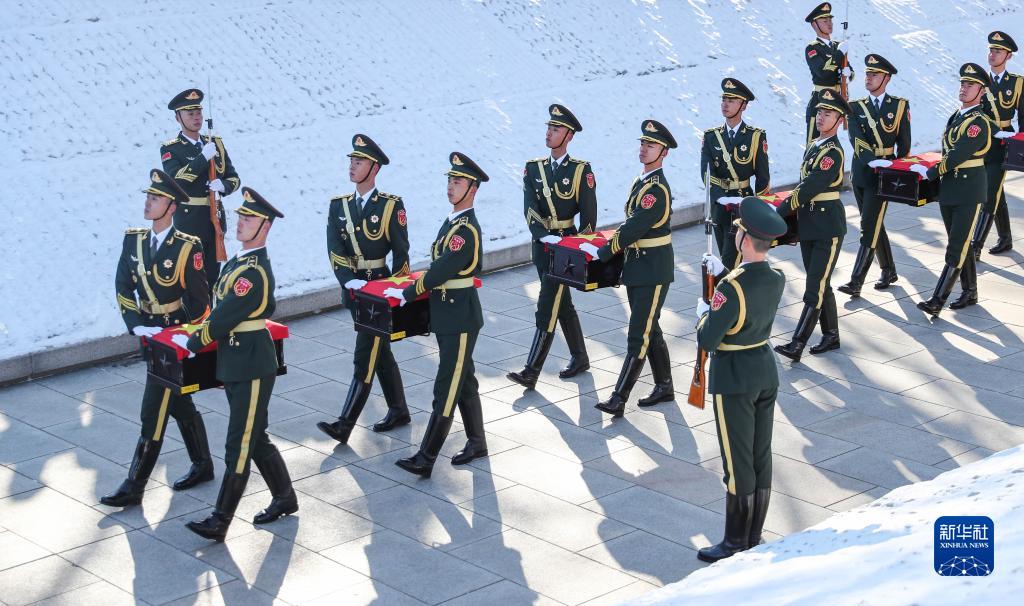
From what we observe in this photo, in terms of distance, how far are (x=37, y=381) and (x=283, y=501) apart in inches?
136

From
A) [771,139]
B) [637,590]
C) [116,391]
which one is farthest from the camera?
[771,139]

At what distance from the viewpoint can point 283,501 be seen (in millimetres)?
8086

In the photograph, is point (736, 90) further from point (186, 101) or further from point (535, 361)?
point (186, 101)

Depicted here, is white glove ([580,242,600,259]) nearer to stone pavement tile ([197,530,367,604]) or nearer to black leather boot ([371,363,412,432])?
black leather boot ([371,363,412,432])

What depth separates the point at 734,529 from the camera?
293 inches

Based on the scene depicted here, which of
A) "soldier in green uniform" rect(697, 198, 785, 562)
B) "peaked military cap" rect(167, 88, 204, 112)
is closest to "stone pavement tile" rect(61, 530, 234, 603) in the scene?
"soldier in green uniform" rect(697, 198, 785, 562)

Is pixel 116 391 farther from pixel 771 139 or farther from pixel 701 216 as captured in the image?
pixel 771 139

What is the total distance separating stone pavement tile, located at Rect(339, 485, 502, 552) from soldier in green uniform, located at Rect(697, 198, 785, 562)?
130 cm

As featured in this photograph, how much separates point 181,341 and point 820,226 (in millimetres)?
5138

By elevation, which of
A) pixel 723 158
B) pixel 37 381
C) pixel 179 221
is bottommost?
pixel 37 381

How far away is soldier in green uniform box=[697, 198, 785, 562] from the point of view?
23.6 ft

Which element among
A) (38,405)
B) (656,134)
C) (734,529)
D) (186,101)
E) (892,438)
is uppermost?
(656,134)

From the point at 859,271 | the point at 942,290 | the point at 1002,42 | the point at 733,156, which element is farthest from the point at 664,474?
the point at 1002,42

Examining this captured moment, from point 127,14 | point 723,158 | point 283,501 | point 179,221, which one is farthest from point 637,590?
point 127,14
